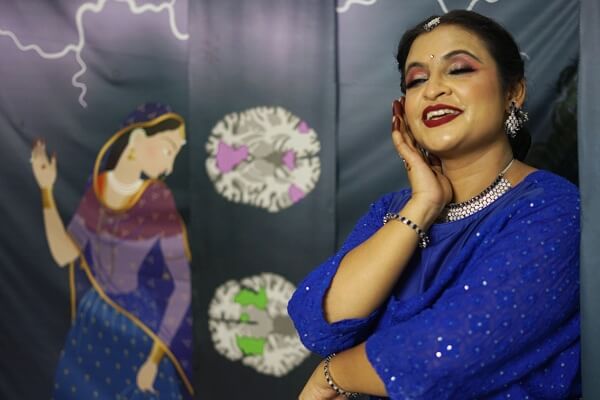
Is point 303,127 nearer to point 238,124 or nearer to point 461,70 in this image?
point 238,124

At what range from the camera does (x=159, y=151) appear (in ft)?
8.14

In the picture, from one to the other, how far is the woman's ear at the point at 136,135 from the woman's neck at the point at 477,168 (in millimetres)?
1528

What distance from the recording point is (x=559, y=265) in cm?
99

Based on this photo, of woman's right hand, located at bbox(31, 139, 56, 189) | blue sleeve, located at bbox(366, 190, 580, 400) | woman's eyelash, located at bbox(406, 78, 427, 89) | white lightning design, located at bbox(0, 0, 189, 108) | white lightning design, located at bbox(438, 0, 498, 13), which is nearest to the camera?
blue sleeve, located at bbox(366, 190, 580, 400)

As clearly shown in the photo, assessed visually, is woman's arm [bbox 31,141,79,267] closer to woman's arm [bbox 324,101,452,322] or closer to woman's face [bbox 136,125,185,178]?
woman's face [bbox 136,125,185,178]

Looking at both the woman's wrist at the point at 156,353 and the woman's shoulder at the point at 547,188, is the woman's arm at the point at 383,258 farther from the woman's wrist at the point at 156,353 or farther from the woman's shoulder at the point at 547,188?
the woman's wrist at the point at 156,353

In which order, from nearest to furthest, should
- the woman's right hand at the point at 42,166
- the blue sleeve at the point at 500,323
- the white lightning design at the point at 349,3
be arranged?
the blue sleeve at the point at 500,323 → the white lightning design at the point at 349,3 → the woman's right hand at the point at 42,166

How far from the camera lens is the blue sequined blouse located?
0.97 metres

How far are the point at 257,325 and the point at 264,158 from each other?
575 mm

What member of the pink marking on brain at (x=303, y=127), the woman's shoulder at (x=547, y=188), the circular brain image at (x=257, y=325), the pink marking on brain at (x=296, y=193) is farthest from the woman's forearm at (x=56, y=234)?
the woman's shoulder at (x=547, y=188)

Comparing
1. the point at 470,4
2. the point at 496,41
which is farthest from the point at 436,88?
the point at 470,4

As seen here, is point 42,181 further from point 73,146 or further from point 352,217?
point 352,217

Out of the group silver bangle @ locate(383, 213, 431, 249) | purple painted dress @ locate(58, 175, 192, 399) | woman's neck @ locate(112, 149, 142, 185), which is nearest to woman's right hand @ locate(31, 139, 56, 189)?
purple painted dress @ locate(58, 175, 192, 399)

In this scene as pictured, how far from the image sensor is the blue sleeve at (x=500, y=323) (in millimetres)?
972
